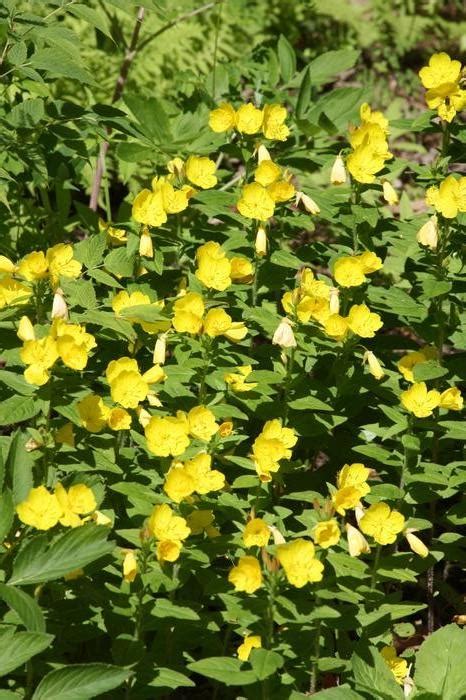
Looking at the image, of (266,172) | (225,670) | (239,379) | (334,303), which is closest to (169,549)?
(225,670)

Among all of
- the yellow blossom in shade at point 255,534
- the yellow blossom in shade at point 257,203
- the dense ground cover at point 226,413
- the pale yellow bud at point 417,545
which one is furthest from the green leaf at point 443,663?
the yellow blossom in shade at point 257,203

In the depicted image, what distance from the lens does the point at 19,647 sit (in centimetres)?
174

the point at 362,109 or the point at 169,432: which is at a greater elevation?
the point at 362,109

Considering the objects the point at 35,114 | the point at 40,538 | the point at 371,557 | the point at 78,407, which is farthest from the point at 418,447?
the point at 35,114

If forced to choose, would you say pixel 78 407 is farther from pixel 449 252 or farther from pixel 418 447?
pixel 449 252

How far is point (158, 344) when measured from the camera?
2357mm

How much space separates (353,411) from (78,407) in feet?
2.61

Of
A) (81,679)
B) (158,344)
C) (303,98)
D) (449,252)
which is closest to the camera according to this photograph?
(81,679)

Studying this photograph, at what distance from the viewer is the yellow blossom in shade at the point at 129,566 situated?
201 cm

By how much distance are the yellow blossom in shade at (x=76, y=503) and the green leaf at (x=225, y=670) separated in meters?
0.37

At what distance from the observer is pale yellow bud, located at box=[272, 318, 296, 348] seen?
229 centimetres

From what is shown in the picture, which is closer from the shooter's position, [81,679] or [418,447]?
[81,679]

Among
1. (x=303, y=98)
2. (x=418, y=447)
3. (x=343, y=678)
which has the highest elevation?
(x=303, y=98)

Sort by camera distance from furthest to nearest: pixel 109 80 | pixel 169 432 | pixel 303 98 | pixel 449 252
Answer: pixel 109 80, pixel 303 98, pixel 449 252, pixel 169 432
